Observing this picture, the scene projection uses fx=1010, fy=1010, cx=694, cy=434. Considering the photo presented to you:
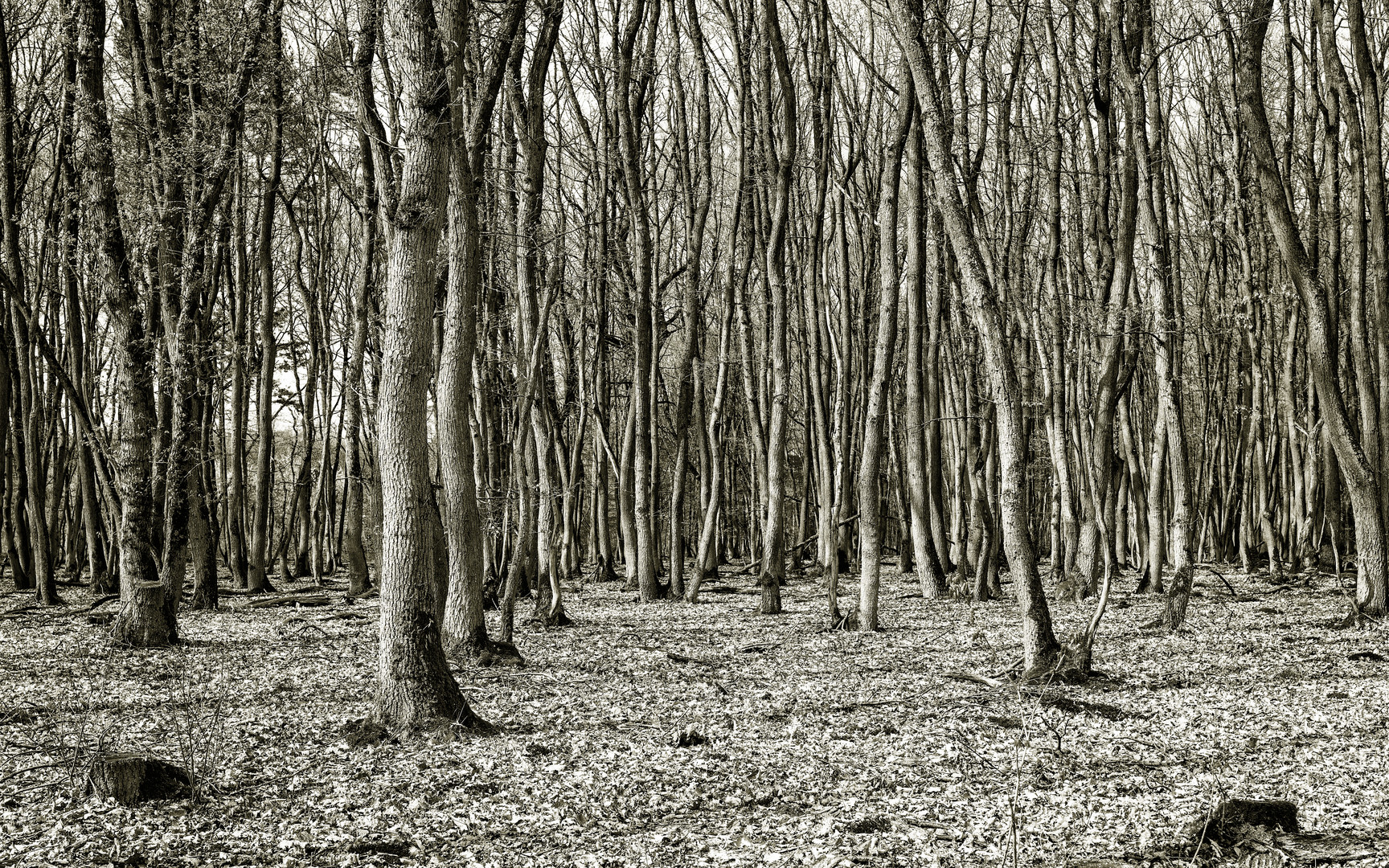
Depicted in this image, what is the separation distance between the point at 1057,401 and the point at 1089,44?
6.63 meters

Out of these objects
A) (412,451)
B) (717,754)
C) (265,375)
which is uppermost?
(265,375)

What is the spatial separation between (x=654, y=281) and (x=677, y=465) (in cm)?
304

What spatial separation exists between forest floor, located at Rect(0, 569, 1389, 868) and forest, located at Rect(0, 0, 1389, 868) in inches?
1.7

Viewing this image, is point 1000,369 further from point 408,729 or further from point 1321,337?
point 1321,337

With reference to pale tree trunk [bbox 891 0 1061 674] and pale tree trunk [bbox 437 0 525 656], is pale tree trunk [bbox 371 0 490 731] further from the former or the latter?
pale tree trunk [bbox 891 0 1061 674]

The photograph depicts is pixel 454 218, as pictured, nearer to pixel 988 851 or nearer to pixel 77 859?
pixel 77 859

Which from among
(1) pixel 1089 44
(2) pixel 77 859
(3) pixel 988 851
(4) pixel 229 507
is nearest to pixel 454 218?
(2) pixel 77 859

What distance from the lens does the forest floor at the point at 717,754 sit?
4281 millimetres

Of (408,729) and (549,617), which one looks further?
(549,617)

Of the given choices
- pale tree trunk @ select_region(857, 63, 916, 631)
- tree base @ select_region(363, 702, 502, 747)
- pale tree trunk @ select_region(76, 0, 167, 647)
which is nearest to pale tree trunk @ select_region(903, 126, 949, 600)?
pale tree trunk @ select_region(857, 63, 916, 631)

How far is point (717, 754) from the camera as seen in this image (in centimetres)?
577

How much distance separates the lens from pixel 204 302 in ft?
51.1

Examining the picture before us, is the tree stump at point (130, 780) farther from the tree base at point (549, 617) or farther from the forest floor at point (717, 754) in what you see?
the tree base at point (549, 617)

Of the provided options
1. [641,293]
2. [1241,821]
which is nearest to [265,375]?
[641,293]
